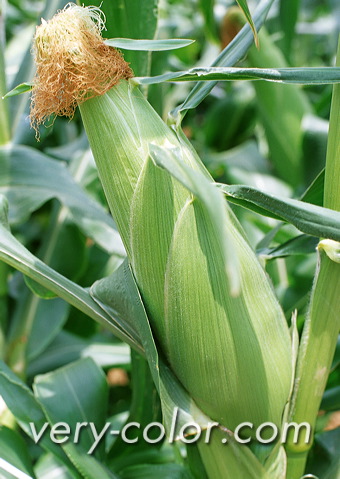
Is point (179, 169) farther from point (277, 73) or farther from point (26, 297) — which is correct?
point (26, 297)

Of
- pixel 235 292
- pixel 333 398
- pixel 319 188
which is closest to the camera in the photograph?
pixel 235 292

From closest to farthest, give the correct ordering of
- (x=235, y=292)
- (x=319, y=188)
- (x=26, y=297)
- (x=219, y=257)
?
(x=235, y=292)
(x=219, y=257)
(x=319, y=188)
(x=26, y=297)

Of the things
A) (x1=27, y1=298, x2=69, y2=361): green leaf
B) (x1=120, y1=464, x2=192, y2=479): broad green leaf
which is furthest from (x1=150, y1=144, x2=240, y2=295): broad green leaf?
(x1=27, y1=298, x2=69, y2=361): green leaf

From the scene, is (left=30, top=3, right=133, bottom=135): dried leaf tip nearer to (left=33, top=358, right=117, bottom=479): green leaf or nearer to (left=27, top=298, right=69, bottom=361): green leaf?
(left=33, top=358, right=117, bottom=479): green leaf

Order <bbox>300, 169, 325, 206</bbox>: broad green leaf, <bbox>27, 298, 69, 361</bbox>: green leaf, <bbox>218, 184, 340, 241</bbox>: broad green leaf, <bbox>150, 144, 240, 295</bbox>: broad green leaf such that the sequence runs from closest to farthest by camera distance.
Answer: <bbox>150, 144, 240, 295</bbox>: broad green leaf → <bbox>218, 184, 340, 241</bbox>: broad green leaf → <bbox>300, 169, 325, 206</bbox>: broad green leaf → <bbox>27, 298, 69, 361</bbox>: green leaf

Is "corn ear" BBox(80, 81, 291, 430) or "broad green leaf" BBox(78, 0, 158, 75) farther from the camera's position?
"broad green leaf" BBox(78, 0, 158, 75)

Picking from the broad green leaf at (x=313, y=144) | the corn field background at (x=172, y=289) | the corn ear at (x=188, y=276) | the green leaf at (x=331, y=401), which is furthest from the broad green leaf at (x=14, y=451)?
the broad green leaf at (x=313, y=144)


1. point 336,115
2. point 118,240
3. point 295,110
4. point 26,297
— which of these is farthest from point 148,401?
point 295,110
